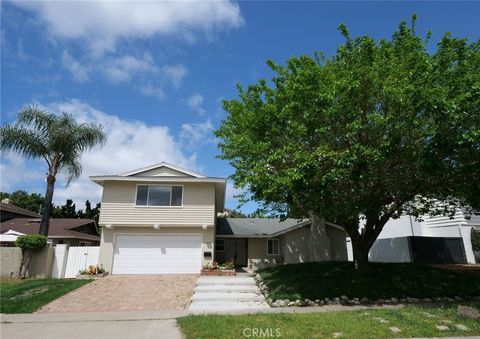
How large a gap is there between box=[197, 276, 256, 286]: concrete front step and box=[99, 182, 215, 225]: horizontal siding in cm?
374

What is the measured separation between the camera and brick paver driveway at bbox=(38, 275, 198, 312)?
37.9ft

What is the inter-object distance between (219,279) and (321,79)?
10.7 metres

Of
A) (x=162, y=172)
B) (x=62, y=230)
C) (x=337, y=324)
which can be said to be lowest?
(x=337, y=324)

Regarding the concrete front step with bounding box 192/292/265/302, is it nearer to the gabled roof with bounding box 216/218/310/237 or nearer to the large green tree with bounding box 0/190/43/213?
the gabled roof with bounding box 216/218/310/237

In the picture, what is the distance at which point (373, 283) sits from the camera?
12977 millimetres

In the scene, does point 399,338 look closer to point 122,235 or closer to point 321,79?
point 321,79

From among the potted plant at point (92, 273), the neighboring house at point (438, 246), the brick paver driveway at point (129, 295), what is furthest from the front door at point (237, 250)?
the potted plant at point (92, 273)

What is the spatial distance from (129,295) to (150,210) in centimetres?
695

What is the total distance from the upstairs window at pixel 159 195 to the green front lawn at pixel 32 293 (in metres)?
5.59

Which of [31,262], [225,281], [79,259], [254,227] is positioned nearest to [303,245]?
[254,227]

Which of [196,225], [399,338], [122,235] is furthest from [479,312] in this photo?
[122,235]

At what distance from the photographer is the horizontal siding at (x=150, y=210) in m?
19.7

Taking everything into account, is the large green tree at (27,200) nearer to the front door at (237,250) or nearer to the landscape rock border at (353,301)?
the front door at (237,250)

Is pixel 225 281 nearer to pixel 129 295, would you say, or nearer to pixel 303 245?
pixel 129 295
